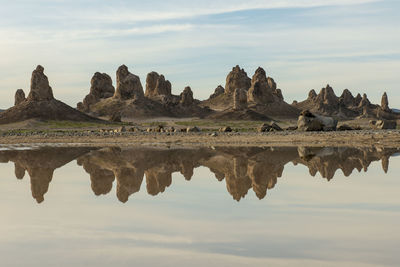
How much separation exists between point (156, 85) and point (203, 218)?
16892 centimetres

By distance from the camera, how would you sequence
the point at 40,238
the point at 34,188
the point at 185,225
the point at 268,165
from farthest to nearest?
the point at 268,165 < the point at 34,188 < the point at 185,225 < the point at 40,238

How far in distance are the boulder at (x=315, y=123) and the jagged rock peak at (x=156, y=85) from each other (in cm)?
12283

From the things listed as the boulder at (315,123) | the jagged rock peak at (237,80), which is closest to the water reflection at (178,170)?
the boulder at (315,123)

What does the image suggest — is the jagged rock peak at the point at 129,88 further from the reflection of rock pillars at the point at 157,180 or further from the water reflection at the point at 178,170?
the reflection of rock pillars at the point at 157,180

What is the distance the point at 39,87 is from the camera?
390 ft

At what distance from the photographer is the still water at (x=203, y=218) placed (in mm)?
7656

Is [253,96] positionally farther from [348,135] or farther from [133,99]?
[348,135]

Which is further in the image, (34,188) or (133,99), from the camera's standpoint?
(133,99)

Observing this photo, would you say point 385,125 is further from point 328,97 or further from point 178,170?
point 328,97

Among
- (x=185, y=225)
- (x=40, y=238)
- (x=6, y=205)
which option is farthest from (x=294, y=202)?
(x=6, y=205)

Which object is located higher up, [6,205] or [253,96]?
[253,96]

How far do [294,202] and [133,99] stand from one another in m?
152

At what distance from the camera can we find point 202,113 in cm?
16125

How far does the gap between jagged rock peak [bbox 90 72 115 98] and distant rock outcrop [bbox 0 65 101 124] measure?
167ft
